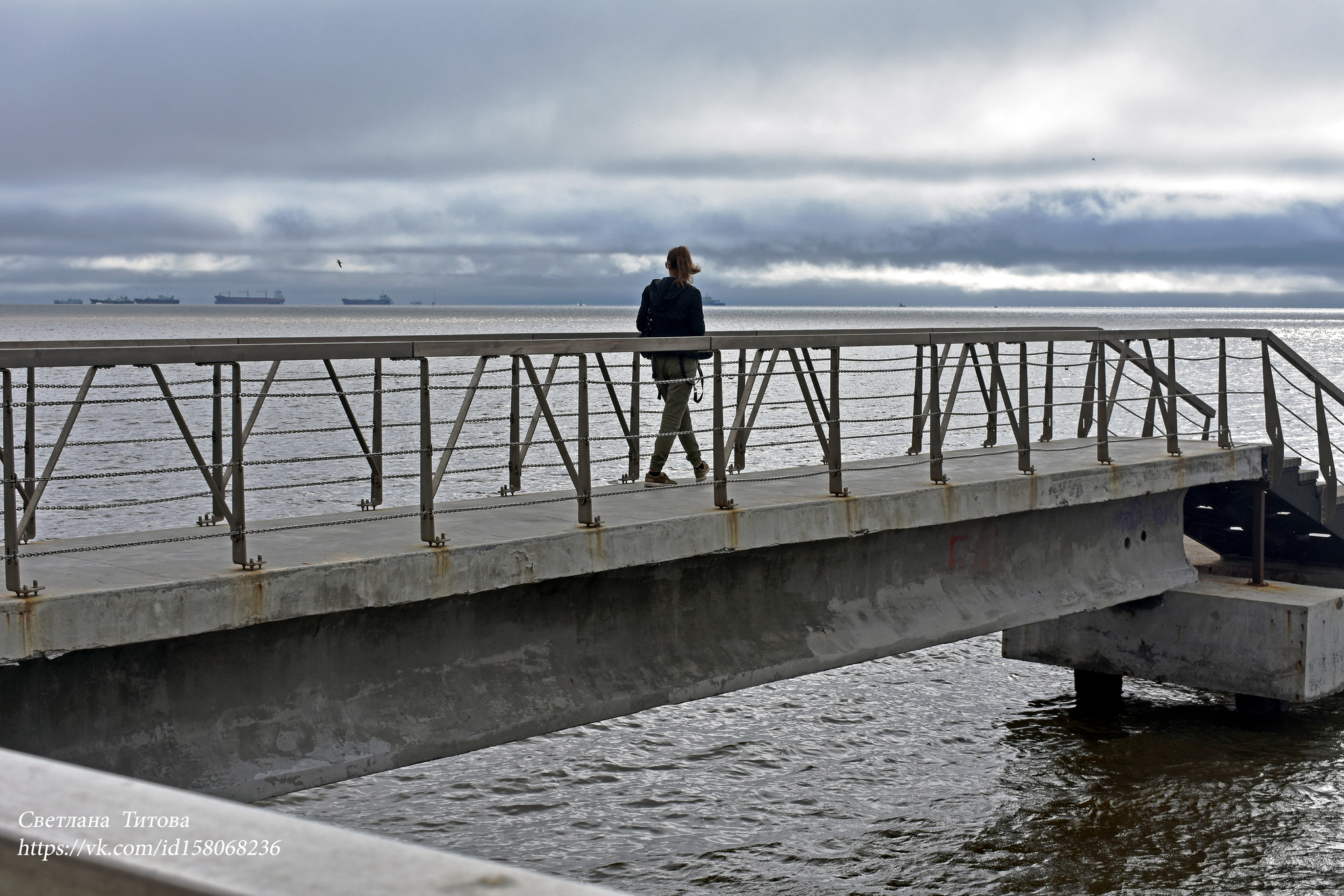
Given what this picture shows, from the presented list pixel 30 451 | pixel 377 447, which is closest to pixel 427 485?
pixel 30 451

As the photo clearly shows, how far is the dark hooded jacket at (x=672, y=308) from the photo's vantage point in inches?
386

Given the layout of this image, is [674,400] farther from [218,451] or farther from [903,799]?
[903,799]

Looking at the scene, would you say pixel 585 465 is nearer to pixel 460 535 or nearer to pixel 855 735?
pixel 460 535

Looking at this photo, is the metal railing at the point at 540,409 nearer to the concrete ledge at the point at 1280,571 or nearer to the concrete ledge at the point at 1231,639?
the concrete ledge at the point at 1280,571

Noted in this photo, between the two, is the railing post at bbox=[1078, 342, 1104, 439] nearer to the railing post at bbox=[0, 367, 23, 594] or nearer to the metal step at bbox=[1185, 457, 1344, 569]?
the metal step at bbox=[1185, 457, 1344, 569]

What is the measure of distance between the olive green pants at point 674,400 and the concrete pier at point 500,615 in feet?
2.28

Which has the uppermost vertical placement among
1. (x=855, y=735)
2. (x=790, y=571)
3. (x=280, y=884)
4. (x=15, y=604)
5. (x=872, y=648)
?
(x=280, y=884)

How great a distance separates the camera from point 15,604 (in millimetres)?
5230

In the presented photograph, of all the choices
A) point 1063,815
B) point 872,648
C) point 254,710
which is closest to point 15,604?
point 254,710

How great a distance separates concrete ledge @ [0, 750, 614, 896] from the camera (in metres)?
1.11

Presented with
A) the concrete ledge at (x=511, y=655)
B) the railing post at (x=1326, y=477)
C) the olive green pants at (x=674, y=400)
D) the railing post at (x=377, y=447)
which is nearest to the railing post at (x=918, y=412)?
the concrete ledge at (x=511, y=655)

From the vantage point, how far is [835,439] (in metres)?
8.62

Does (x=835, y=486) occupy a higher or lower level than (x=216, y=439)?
lower

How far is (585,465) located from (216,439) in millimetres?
1987
